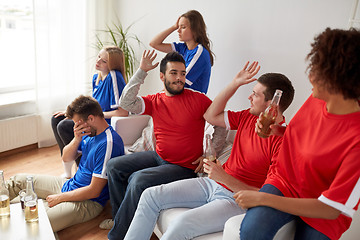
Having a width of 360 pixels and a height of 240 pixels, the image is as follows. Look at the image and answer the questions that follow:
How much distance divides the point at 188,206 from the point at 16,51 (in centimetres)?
292

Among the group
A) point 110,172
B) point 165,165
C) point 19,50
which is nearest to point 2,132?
point 19,50

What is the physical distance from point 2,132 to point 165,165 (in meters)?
2.08

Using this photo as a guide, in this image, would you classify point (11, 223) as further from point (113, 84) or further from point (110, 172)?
point (113, 84)

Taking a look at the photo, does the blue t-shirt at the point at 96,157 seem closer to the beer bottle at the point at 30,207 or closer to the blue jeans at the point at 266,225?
the beer bottle at the point at 30,207

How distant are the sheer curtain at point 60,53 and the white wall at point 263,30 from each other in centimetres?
95

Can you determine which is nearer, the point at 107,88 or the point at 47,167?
the point at 107,88

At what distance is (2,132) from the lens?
11.1ft

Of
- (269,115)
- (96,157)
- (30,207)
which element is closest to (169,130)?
(96,157)

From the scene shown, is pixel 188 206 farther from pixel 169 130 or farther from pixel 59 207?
pixel 59 207

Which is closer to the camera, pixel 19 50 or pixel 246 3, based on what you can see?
pixel 246 3

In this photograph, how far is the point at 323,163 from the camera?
51.8 inches

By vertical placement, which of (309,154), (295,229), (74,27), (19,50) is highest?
(74,27)

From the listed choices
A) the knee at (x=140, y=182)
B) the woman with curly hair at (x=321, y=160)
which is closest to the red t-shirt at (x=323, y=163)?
the woman with curly hair at (x=321, y=160)

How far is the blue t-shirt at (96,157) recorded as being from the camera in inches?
88.2
